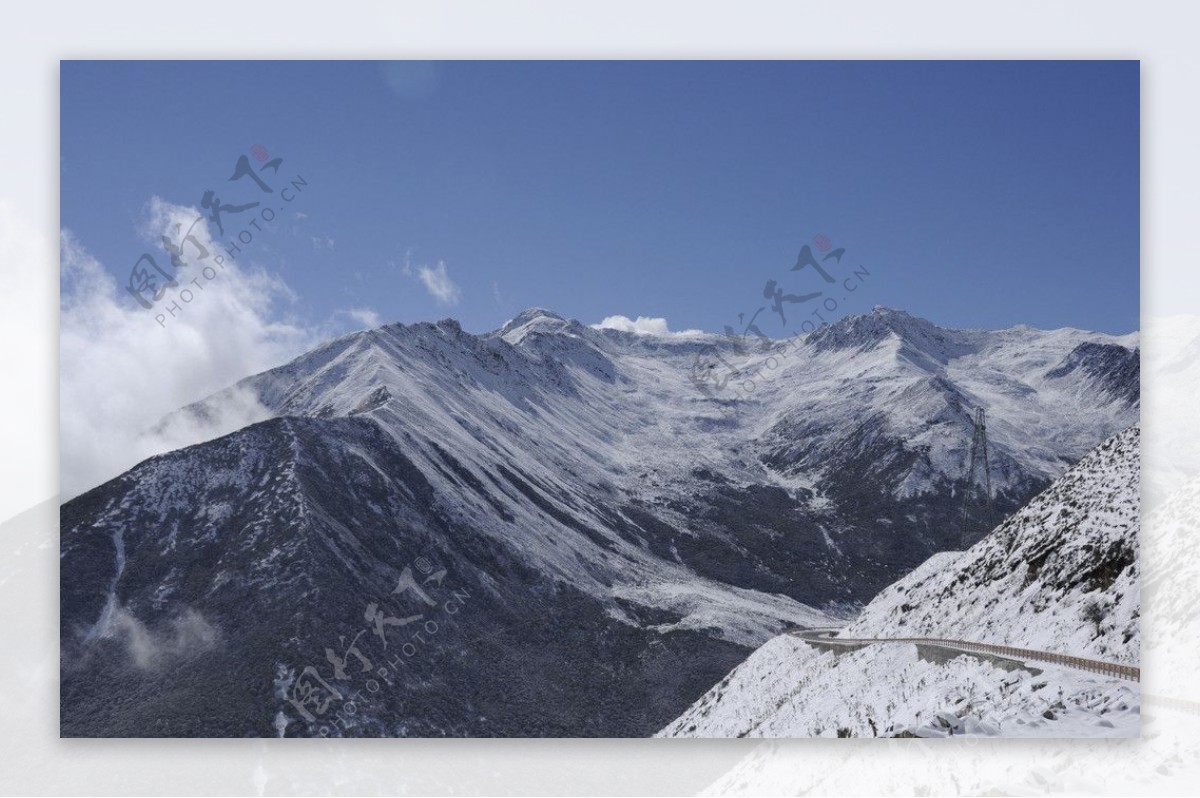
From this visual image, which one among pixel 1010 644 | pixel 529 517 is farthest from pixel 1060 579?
pixel 529 517

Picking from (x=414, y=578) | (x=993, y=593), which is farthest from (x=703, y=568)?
(x=993, y=593)

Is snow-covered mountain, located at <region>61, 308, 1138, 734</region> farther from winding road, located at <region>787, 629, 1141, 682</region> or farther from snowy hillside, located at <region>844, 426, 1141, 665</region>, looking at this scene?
winding road, located at <region>787, 629, 1141, 682</region>

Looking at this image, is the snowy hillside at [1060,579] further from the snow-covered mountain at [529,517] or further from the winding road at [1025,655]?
the snow-covered mountain at [529,517]

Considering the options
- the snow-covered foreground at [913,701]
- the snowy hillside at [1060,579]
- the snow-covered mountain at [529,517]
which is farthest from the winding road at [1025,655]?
the snow-covered mountain at [529,517]

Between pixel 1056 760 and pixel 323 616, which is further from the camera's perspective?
pixel 323 616

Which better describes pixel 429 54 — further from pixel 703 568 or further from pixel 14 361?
pixel 703 568

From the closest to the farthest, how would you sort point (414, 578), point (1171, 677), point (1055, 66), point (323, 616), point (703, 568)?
point (1171, 677)
point (1055, 66)
point (323, 616)
point (414, 578)
point (703, 568)
